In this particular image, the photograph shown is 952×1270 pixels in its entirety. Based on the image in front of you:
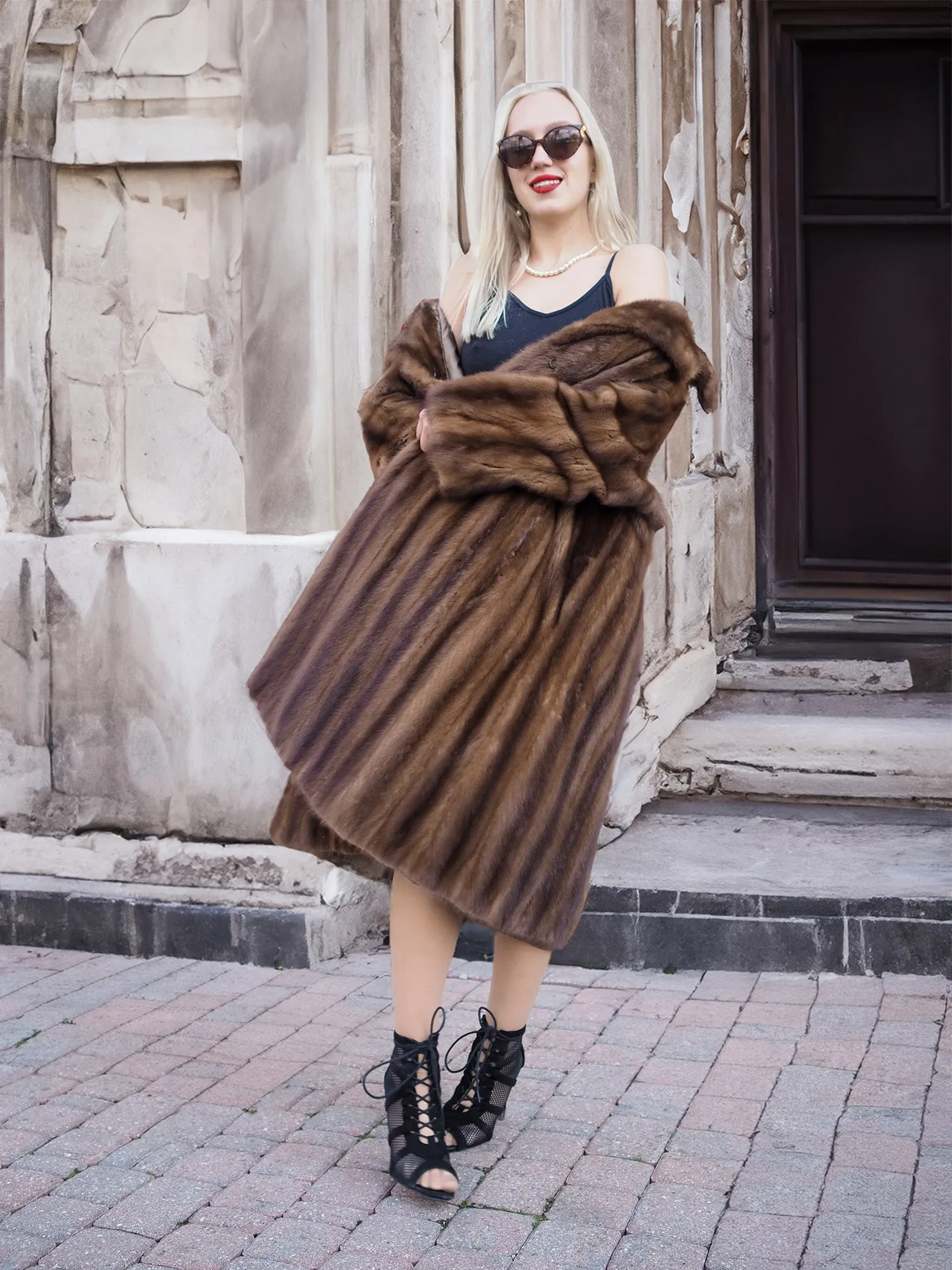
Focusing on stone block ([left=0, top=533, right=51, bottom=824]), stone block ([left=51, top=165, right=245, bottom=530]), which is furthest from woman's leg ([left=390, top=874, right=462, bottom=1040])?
→ stone block ([left=0, top=533, right=51, bottom=824])

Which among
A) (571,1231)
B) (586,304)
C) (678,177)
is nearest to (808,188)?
(678,177)

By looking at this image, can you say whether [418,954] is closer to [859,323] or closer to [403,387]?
[403,387]

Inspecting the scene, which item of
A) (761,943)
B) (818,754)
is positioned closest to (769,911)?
(761,943)

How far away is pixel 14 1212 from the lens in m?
2.92

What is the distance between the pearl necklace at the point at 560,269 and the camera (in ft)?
10.7

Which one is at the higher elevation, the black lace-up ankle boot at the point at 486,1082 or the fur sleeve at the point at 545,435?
the fur sleeve at the point at 545,435

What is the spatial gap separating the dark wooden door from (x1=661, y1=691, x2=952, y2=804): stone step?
1470 millimetres

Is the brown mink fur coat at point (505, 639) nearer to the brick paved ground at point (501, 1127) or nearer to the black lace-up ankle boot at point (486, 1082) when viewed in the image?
the black lace-up ankle boot at point (486, 1082)

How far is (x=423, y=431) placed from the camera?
3.13 metres

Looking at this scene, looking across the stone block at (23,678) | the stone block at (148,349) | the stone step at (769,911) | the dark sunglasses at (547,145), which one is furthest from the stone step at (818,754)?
the dark sunglasses at (547,145)

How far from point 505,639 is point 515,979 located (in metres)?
0.68

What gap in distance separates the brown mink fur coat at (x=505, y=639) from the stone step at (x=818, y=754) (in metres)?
2.54

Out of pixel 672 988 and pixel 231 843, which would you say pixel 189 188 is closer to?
pixel 231 843

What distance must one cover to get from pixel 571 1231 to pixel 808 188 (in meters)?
5.61
